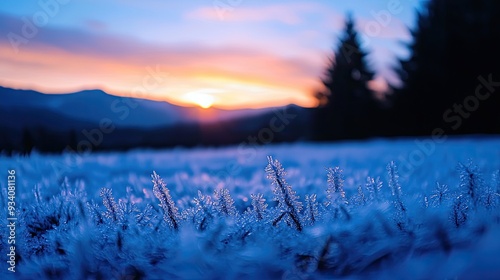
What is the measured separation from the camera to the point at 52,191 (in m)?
1.63

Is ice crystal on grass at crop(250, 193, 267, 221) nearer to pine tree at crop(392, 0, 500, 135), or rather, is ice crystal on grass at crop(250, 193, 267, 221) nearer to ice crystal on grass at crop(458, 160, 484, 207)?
ice crystal on grass at crop(458, 160, 484, 207)

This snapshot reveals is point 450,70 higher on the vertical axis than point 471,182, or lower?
higher

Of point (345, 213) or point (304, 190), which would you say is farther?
point (304, 190)

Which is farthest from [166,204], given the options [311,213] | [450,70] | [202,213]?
[450,70]

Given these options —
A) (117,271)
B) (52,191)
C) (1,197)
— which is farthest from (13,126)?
(117,271)

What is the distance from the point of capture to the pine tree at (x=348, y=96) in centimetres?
2183

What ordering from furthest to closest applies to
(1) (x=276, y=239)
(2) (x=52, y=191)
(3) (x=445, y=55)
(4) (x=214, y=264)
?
(3) (x=445, y=55) → (2) (x=52, y=191) → (1) (x=276, y=239) → (4) (x=214, y=264)

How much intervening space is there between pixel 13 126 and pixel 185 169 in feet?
3.72

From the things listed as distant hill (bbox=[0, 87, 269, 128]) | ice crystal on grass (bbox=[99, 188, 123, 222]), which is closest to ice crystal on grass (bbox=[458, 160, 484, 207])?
ice crystal on grass (bbox=[99, 188, 123, 222])

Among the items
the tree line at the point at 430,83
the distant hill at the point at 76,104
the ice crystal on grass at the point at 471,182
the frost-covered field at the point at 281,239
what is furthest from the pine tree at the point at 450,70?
the frost-covered field at the point at 281,239

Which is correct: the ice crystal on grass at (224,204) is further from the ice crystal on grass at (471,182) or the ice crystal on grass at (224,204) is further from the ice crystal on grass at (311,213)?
the ice crystal on grass at (471,182)

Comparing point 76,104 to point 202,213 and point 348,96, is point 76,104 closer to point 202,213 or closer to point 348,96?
point 202,213

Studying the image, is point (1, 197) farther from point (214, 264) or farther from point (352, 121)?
point (352, 121)

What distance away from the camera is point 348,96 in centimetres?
2244
